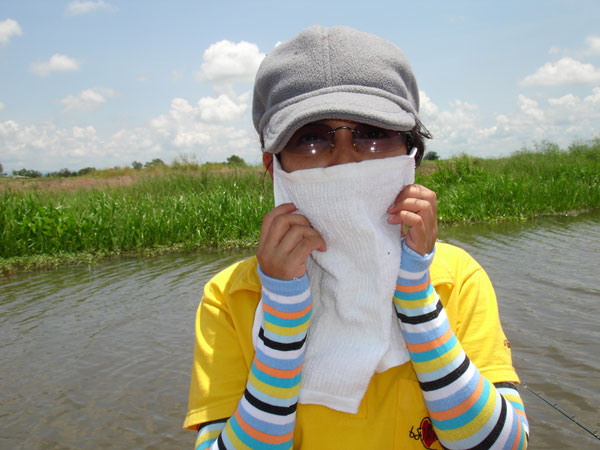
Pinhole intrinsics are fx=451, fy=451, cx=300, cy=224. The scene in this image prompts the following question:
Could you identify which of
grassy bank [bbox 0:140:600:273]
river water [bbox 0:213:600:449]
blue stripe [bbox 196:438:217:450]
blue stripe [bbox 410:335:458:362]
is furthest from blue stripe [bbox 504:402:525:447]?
grassy bank [bbox 0:140:600:273]

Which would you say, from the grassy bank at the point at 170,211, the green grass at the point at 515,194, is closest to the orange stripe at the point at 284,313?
the grassy bank at the point at 170,211

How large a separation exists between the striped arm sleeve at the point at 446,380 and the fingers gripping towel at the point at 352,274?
0.05 m

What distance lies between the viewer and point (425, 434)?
45.0 inches

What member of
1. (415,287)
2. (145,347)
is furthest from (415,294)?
(145,347)

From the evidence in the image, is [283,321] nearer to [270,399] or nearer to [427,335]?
[270,399]

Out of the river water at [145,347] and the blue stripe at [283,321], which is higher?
the blue stripe at [283,321]

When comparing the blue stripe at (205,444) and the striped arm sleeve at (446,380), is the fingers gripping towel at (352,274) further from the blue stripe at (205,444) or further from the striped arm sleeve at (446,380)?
the blue stripe at (205,444)

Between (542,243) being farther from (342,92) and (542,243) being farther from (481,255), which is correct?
(342,92)

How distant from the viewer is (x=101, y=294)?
588 cm

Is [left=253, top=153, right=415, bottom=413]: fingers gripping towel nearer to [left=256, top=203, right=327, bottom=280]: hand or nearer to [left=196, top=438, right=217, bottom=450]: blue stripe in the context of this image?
[left=256, top=203, right=327, bottom=280]: hand

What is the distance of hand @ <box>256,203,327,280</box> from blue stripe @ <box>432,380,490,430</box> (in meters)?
0.47

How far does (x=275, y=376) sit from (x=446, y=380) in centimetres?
39

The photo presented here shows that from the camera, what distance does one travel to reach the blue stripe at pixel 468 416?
3.30 feet

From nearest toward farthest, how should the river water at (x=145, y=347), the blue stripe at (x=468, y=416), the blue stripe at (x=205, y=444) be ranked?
the blue stripe at (x=468, y=416) → the blue stripe at (x=205, y=444) → the river water at (x=145, y=347)
